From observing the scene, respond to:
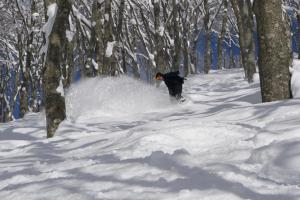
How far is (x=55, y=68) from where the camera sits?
7.46 metres

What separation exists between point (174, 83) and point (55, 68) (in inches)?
183

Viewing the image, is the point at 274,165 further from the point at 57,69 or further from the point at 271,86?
the point at 57,69

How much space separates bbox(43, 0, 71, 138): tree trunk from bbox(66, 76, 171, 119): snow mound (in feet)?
7.26

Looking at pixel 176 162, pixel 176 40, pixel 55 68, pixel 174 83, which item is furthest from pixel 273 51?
pixel 176 40

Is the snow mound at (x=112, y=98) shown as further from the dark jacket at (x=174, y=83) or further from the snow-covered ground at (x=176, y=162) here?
the snow-covered ground at (x=176, y=162)

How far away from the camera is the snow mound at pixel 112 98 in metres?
10.3

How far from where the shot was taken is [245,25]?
14000mm

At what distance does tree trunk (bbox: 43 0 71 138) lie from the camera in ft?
24.1

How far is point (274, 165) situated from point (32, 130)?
6.48m

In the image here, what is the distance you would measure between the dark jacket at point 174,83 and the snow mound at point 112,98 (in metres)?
0.38

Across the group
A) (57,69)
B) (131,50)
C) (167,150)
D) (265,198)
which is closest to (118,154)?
(167,150)

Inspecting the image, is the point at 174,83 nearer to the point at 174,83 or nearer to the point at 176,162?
the point at 174,83

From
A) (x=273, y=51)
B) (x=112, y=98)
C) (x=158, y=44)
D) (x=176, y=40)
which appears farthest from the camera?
(x=176, y=40)

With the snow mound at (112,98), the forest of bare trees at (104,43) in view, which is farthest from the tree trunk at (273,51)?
the snow mound at (112,98)
